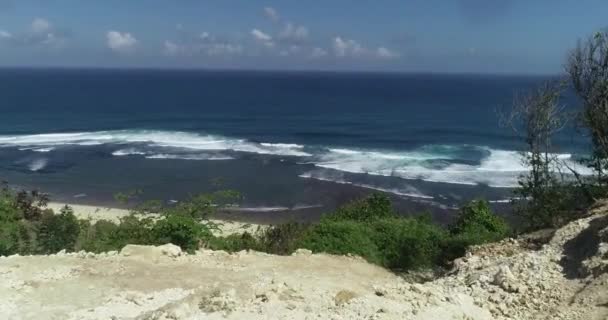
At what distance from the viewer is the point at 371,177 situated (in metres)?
36.9

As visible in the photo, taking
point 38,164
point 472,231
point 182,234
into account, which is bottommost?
point 38,164

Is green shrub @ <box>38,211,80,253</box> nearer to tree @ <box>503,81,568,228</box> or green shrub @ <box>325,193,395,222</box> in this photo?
green shrub @ <box>325,193,395,222</box>

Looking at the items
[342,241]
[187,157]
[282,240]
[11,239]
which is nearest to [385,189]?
[187,157]

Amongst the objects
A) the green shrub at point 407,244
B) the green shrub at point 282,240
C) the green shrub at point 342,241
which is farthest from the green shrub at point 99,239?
the green shrub at point 407,244

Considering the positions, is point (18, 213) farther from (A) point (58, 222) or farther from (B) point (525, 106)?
(B) point (525, 106)

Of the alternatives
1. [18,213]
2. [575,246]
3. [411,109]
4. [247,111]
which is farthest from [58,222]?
[411,109]

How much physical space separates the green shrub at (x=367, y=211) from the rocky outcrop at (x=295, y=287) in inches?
237

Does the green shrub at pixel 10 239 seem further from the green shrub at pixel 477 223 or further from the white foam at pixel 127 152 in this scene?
the white foam at pixel 127 152

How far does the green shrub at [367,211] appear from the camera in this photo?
19000mm

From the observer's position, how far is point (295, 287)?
10.5 m

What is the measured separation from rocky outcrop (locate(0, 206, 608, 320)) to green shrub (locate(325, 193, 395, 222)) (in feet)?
19.8

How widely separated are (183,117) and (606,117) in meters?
59.1

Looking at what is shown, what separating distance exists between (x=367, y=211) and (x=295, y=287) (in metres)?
9.26

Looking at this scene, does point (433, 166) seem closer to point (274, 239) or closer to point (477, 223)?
point (477, 223)
